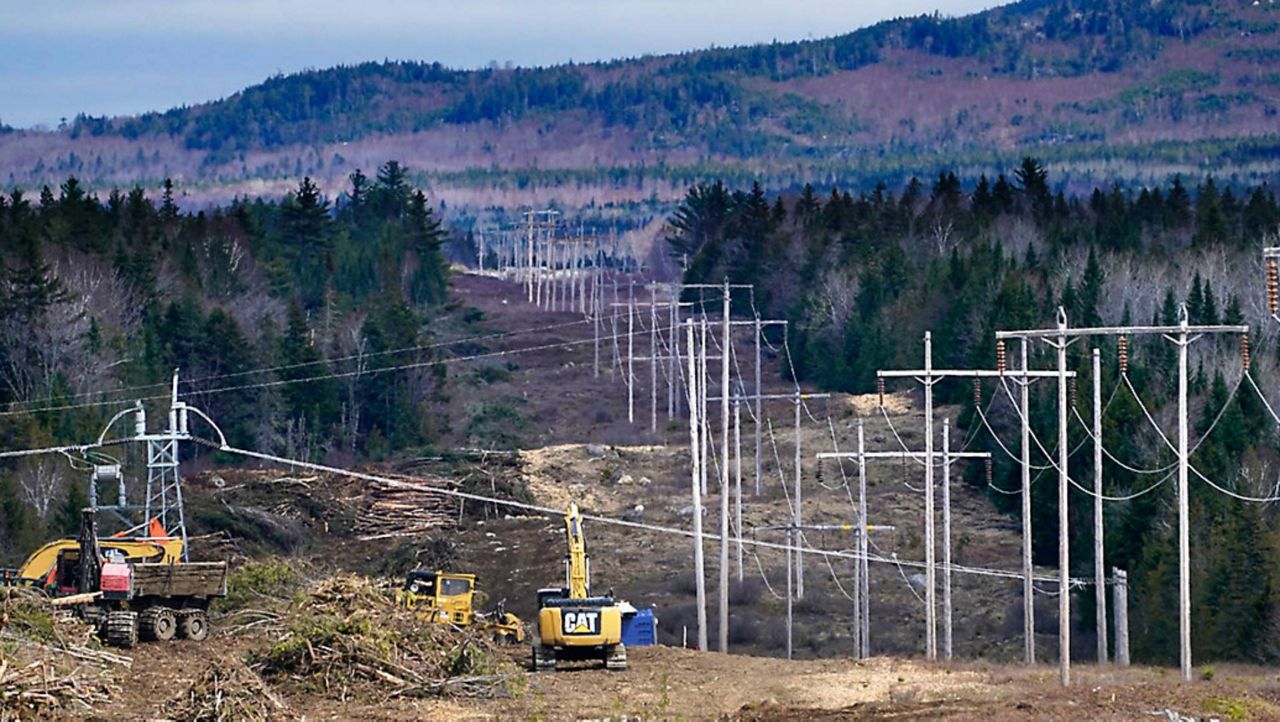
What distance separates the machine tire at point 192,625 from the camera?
49625mm

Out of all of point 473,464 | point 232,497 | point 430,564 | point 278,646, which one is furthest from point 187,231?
point 278,646

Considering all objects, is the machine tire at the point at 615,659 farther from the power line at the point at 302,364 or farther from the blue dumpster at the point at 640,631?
the power line at the point at 302,364

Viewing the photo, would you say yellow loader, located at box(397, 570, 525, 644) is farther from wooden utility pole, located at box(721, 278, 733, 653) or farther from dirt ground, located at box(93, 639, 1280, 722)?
wooden utility pole, located at box(721, 278, 733, 653)

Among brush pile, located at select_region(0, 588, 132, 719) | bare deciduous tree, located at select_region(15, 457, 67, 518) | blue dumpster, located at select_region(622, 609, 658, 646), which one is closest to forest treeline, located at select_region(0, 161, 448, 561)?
bare deciduous tree, located at select_region(15, 457, 67, 518)

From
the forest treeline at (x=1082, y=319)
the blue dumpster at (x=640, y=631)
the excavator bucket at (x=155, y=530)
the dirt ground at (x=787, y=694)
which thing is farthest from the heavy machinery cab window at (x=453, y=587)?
the forest treeline at (x=1082, y=319)

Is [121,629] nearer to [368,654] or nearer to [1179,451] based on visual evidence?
[368,654]

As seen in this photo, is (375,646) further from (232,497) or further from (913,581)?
(232,497)

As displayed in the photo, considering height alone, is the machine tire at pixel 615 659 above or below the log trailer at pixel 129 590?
below

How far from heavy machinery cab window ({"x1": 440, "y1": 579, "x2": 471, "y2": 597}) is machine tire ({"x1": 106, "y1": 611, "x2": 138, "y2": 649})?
23.1 feet

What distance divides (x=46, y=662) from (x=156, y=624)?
9446mm

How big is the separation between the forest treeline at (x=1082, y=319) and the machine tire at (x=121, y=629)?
83.5 ft

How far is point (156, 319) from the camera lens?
340ft

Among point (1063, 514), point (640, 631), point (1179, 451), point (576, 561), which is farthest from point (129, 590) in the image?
point (1179, 451)

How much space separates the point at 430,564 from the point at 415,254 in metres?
76.0
